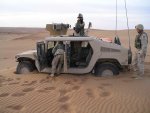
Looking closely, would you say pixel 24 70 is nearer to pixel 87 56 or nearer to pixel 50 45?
pixel 50 45

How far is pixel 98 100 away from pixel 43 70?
3.50m

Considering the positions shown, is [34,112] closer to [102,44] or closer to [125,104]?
[125,104]

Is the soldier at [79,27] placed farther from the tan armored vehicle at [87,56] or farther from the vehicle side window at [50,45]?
the vehicle side window at [50,45]

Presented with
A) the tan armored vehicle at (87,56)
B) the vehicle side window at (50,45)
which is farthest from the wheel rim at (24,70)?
the vehicle side window at (50,45)

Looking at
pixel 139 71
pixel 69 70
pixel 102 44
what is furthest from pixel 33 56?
pixel 139 71

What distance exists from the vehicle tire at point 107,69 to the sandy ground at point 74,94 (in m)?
0.24

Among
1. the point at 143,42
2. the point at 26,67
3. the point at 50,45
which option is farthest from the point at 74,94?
the point at 26,67

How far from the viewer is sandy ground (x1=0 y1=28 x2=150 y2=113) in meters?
9.02

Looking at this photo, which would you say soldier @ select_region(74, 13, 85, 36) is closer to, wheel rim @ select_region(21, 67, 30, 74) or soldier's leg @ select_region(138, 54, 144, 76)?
wheel rim @ select_region(21, 67, 30, 74)

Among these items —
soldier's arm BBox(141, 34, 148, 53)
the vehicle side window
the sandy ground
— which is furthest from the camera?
the vehicle side window

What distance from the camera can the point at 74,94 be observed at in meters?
10.2

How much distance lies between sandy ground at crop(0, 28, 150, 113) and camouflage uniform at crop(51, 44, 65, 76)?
11.5 inches

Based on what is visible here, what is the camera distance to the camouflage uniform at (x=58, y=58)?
39.8 ft

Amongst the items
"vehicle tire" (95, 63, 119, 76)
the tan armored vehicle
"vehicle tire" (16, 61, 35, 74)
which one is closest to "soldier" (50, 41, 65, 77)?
the tan armored vehicle
